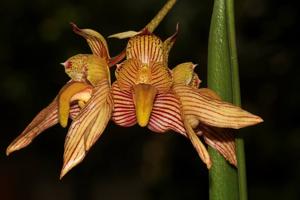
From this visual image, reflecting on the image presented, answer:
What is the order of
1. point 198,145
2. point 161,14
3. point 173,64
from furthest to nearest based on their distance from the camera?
1. point 173,64
2. point 161,14
3. point 198,145

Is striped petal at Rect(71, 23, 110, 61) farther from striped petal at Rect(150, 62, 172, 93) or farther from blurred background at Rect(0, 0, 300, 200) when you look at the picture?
blurred background at Rect(0, 0, 300, 200)

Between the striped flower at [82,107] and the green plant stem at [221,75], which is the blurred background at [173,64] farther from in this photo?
the striped flower at [82,107]

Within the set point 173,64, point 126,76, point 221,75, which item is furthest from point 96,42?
point 173,64

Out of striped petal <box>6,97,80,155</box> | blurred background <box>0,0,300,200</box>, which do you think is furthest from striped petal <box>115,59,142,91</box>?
blurred background <box>0,0,300,200</box>

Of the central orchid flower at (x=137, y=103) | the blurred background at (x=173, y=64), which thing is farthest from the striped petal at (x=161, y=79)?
the blurred background at (x=173, y=64)

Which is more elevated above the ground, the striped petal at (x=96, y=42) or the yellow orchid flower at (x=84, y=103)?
the striped petal at (x=96, y=42)

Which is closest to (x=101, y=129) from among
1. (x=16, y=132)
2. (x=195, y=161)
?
(x=195, y=161)

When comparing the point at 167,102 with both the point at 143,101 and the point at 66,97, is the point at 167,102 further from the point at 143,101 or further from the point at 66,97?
the point at 66,97
